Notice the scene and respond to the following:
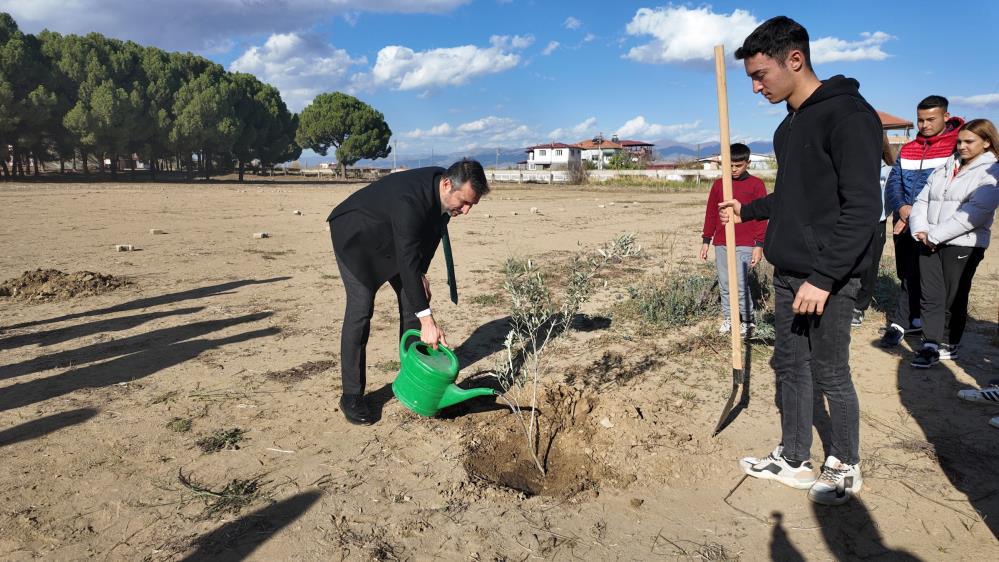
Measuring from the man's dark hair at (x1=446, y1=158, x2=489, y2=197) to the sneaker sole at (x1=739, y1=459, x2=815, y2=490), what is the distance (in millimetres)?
2103

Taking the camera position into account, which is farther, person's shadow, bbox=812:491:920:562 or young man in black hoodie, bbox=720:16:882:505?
person's shadow, bbox=812:491:920:562

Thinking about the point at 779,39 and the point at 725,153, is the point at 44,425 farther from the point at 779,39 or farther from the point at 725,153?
the point at 779,39

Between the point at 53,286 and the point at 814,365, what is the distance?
756 cm

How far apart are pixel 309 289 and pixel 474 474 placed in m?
4.74

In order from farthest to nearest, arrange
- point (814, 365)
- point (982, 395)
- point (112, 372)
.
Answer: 1. point (112, 372)
2. point (982, 395)
3. point (814, 365)

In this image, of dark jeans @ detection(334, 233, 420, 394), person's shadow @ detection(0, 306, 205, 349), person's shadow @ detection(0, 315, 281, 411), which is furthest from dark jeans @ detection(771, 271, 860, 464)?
person's shadow @ detection(0, 306, 205, 349)

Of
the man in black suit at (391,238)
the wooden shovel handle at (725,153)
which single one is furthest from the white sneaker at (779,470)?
the man in black suit at (391,238)

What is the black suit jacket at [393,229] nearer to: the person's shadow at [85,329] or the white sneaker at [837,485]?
the white sneaker at [837,485]

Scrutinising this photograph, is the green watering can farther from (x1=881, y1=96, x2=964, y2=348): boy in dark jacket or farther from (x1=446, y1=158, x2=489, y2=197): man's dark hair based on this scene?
(x1=881, y1=96, x2=964, y2=348): boy in dark jacket

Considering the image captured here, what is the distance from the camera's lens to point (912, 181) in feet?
16.5

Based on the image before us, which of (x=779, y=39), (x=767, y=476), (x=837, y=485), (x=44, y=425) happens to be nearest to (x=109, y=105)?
(x=44, y=425)

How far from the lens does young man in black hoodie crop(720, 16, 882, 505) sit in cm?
232

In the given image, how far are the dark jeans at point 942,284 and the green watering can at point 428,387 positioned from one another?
373 centimetres

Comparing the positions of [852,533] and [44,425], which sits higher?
[44,425]
